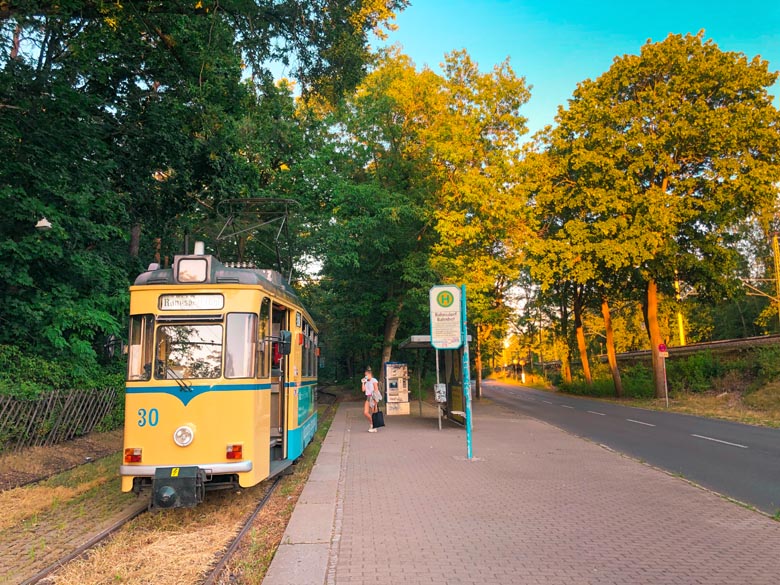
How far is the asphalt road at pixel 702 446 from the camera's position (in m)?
9.33

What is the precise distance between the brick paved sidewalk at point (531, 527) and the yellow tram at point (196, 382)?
1.49 meters

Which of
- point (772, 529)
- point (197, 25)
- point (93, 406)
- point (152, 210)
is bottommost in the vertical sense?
point (772, 529)

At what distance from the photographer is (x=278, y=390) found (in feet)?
31.1

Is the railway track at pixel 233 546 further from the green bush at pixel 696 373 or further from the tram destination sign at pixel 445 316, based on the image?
the green bush at pixel 696 373

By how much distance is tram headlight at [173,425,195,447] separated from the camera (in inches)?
278

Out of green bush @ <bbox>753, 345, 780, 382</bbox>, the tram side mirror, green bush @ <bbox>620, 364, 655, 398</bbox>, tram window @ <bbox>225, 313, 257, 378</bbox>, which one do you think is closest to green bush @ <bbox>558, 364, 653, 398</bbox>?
green bush @ <bbox>620, 364, 655, 398</bbox>

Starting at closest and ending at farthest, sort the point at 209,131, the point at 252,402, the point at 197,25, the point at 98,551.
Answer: the point at 98,551
the point at 252,402
the point at 197,25
the point at 209,131

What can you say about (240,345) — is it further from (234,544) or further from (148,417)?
(234,544)

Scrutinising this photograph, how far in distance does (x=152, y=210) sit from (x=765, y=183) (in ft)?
79.1

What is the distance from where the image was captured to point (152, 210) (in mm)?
16203

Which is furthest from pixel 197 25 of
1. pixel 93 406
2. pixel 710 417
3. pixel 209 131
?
pixel 710 417

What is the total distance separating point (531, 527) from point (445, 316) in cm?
688

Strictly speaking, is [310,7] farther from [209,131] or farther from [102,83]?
[102,83]

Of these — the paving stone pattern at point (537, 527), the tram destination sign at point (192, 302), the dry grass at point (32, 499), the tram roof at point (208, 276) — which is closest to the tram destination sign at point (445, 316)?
the paving stone pattern at point (537, 527)
